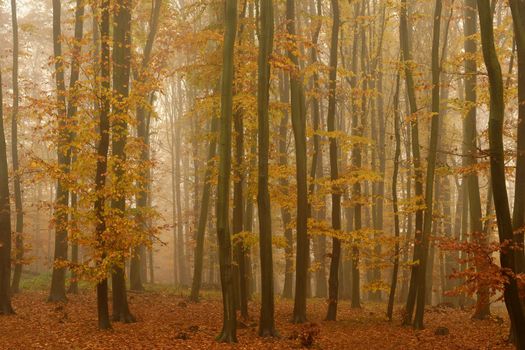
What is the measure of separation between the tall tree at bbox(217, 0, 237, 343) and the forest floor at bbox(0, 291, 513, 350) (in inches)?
28.5

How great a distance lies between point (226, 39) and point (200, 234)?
8.91 m

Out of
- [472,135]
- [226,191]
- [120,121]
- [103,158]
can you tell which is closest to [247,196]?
[226,191]

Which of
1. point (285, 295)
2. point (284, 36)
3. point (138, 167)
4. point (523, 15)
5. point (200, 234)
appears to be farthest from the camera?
point (285, 295)

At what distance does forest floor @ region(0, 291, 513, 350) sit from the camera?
38.0 ft

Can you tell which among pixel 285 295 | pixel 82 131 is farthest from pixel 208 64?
pixel 285 295

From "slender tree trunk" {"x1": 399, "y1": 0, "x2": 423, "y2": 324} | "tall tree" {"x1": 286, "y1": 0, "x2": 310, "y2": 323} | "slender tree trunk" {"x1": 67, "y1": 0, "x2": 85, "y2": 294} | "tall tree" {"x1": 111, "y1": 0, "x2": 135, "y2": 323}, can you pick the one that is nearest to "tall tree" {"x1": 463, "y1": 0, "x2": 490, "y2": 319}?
"slender tree trunk" {"x1": 399, "y1": 0, "x2": 423, "y2": 324}

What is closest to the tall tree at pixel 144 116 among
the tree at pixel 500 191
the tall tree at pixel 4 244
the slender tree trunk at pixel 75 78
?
the slender tree trunk at pixel 75 78

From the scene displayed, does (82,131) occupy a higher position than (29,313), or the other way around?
(82,131)

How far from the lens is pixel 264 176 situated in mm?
12719

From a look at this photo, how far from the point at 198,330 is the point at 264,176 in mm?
4477

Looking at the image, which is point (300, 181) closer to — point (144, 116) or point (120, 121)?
point (120, 121)

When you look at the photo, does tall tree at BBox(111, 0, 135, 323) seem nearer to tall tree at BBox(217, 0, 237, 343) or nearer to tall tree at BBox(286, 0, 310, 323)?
tall tree at BBox(217, 0, 237, 343)

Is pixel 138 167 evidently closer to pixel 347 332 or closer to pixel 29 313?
pixel 29 313

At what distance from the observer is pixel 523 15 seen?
11523 mm
